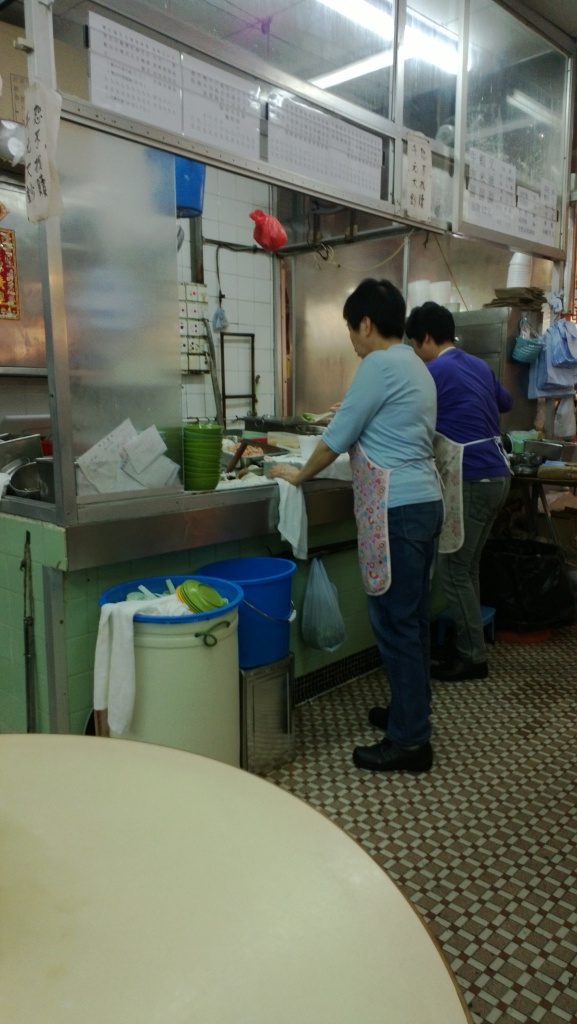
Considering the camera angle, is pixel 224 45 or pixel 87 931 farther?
pixel 224 45

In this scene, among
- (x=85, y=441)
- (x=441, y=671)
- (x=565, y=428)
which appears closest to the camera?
(x=85, y=441)

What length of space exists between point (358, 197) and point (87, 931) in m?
3.24

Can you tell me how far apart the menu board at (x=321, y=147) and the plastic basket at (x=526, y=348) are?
6.14ft

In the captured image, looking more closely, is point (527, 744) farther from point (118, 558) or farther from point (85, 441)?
point (85, 441)

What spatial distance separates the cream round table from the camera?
633mm

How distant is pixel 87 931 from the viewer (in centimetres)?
71

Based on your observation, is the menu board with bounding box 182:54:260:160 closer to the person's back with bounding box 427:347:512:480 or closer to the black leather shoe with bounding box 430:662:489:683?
the person's back with bounding box 427:347:512:480

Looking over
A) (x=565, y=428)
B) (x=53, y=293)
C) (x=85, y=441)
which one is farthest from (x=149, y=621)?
(x=565, y=428)

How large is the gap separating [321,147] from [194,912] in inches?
123

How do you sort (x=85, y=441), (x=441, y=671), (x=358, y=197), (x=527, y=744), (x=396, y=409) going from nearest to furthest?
(x=85, y=441), (x=396, y=409), (x=527, y=744), (x=358, y=197), (x=441, y=671)

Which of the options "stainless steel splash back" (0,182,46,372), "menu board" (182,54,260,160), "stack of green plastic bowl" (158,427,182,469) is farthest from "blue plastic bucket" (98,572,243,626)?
"stainless steel splash back" (0,182,46,372)

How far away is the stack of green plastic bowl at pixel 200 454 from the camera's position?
8.71 ft

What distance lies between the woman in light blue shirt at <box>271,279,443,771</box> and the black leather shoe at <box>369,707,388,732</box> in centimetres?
34

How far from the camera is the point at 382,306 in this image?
2.60m
